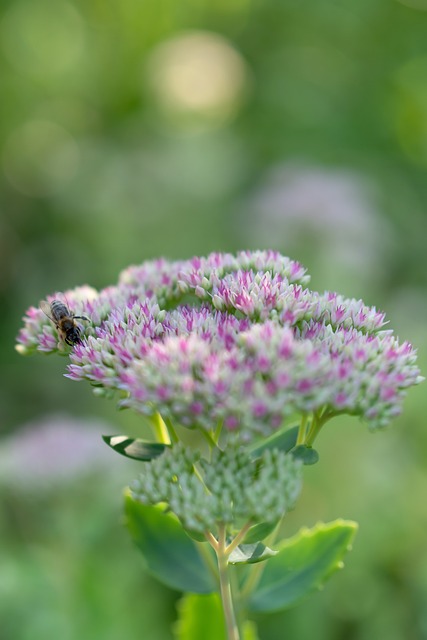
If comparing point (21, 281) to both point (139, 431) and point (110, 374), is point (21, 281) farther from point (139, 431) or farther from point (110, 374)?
point (110, 374)

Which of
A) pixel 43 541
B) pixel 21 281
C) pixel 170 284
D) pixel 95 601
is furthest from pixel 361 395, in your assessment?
pixel 21 281

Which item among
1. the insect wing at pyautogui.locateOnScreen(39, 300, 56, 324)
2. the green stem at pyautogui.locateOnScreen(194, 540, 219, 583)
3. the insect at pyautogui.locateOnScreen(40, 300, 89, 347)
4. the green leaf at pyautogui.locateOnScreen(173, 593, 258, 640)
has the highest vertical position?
the insect wing at pyautogui.locateOnScreen(39, 300, 56, 324)

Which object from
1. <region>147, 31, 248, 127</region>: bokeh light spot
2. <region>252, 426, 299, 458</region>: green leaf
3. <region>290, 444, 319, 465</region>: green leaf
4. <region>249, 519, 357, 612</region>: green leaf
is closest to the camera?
<region>290, 444, 319, 465</region>: green leaf

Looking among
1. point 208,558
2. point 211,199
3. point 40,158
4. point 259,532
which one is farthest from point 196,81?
point 259,532

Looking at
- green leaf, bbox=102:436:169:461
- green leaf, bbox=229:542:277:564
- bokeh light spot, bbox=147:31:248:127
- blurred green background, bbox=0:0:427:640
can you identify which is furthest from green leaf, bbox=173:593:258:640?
bokeh light spot, bbox=147:31:248:127

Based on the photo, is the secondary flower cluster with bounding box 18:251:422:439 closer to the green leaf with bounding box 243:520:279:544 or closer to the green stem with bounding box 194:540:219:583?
the green leaf with bounding box 243:520:279:544

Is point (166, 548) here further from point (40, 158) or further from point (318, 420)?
point (40, 158)
